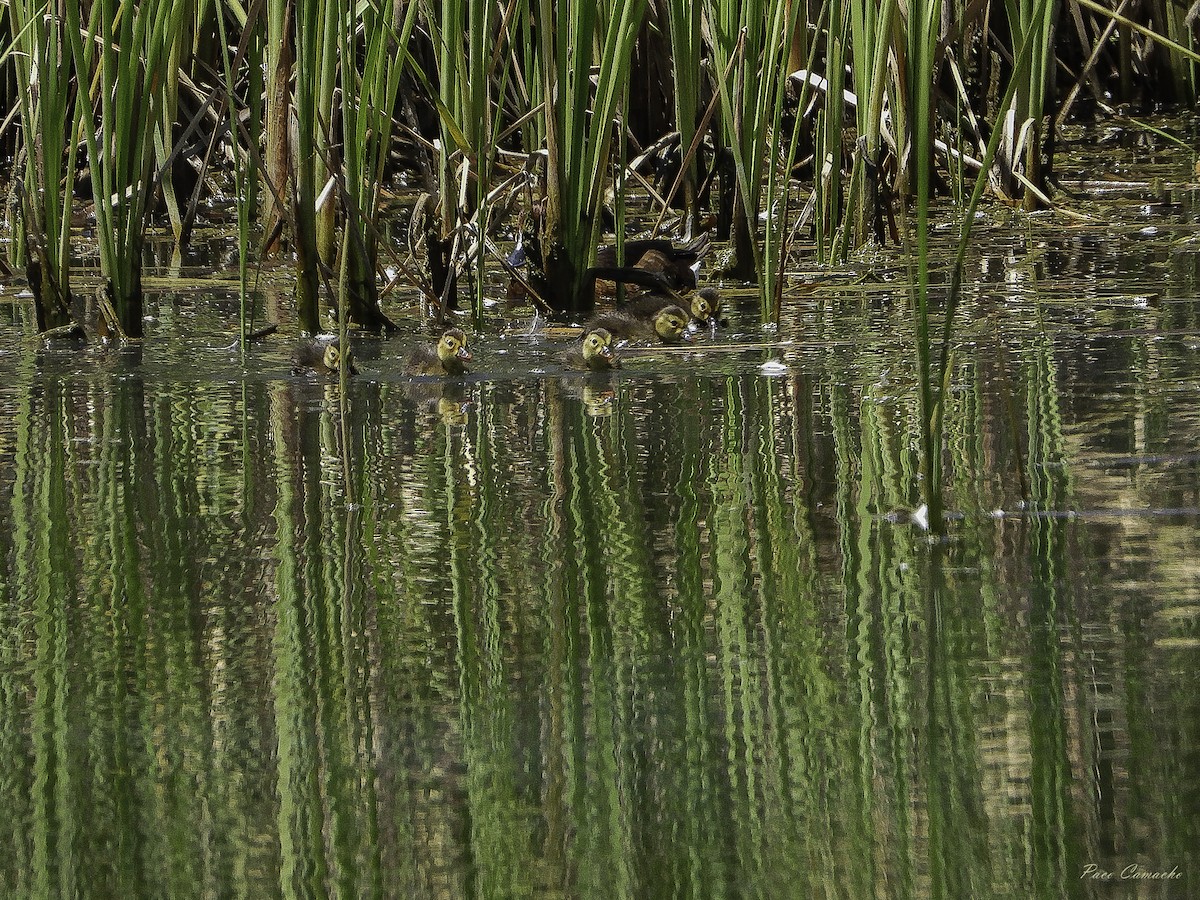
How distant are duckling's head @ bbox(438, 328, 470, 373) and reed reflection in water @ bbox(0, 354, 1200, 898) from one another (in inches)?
26.5

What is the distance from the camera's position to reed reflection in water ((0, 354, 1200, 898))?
1361 mm

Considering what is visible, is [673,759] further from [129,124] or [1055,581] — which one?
[129,124]

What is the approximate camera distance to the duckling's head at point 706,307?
3.98 m

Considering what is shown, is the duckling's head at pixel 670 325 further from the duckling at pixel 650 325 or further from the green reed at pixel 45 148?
the green reed at pixel 45 148

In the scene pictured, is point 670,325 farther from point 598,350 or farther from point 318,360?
point 318,360

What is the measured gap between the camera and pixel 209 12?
621 cm

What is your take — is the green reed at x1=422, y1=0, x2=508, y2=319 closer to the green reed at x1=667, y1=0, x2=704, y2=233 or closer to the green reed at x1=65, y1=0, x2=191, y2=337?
the green reed at x1=667, y1=0, x2=704, y2=233

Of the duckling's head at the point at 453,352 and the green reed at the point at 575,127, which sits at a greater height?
the green reed at the point at 575,127

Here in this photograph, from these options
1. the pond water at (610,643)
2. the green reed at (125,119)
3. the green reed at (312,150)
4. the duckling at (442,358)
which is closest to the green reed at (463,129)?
the green reed at (312,150)

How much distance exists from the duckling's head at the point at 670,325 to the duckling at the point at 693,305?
54 mm

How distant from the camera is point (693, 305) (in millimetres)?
3984

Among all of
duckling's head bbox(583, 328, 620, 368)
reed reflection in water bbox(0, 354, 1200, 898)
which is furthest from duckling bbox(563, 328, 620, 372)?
reed reflection in water bbox(0, 354, 1200, 898)

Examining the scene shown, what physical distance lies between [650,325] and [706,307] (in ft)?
0.66

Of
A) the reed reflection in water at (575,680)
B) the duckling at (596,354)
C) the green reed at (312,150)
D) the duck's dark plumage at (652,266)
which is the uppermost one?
the green reed at (312,150)
